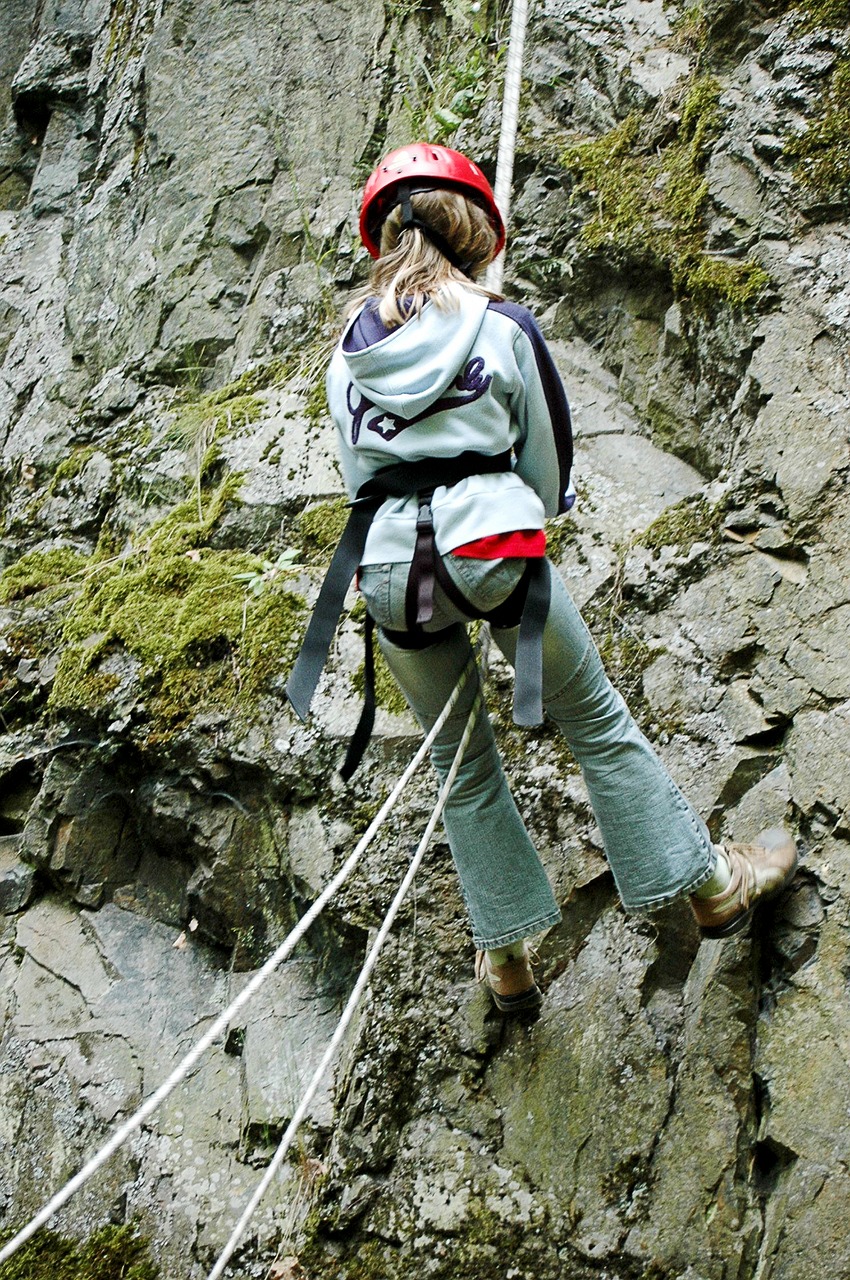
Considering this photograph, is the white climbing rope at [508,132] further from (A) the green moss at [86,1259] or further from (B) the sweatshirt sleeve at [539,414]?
(A) the green moss at [86,1259]

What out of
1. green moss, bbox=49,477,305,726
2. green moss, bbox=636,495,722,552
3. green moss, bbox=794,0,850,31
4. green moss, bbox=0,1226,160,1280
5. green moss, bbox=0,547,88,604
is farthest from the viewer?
green moss, bbox=0,547,88,604

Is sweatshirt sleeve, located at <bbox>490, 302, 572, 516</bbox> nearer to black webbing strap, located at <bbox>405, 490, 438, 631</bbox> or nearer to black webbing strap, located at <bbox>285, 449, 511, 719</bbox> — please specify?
black webbing strap, located at <bbox>285, 449, 511, 719</bbox>

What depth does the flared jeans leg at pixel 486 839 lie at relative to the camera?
3.21 m

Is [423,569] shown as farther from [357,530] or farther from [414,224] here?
[414,224]

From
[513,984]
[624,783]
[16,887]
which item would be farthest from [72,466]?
[624,783]

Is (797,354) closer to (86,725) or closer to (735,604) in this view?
(735,604)

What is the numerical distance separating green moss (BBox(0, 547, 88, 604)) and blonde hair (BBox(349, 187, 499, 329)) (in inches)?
135

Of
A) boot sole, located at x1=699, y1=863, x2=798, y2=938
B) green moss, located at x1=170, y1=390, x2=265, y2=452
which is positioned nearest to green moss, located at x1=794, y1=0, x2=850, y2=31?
green moss, located at x1=170, y1=390, x2=265, y2=452

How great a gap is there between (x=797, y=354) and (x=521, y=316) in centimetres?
166

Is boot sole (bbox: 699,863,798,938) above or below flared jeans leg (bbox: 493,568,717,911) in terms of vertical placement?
below

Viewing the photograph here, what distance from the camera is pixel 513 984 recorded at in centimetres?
340

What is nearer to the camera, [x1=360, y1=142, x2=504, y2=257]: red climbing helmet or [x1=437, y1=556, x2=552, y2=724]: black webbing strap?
[x1=437, y1=556, x2=552, y2=724]: black webbing strap

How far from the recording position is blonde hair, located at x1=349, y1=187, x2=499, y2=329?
2746 mm

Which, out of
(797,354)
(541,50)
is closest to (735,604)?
(797,354)
